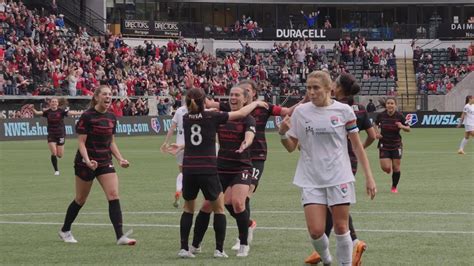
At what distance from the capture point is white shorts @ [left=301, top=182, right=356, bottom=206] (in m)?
10.7

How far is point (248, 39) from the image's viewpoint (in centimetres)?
7762

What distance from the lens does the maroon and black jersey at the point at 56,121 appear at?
1144 inches

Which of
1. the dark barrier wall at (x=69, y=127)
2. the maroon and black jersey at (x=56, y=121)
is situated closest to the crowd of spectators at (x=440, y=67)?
the dark barrier wall at (x=69, y=127)

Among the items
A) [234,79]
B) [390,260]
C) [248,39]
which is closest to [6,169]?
[390,260]

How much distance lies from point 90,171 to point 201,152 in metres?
2.31

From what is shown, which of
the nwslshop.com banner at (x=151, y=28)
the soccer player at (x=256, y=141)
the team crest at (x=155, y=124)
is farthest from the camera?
the nwslshop.com banner at (x=151, y=28)

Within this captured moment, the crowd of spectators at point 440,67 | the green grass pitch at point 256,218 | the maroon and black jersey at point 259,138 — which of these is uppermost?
the crowd of spectators at point 440,67

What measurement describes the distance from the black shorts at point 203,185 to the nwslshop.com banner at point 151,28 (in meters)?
57.9

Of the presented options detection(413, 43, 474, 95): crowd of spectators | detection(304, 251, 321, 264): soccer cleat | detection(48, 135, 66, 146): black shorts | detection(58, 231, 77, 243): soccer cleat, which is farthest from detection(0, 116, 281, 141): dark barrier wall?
detection(304, 251, 321, 264): soccer cleat

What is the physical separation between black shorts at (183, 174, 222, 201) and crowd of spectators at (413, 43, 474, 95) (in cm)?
5911

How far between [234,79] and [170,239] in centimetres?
5024

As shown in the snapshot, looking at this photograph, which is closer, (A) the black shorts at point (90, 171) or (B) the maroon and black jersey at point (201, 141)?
(B) the maroon and black jersey at point (201, 141)

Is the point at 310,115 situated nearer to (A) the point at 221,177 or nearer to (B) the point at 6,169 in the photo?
(A) the point at 221,177

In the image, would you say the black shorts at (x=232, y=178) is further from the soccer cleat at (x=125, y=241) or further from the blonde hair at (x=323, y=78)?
the blonde hair at (x=323, y=78)
